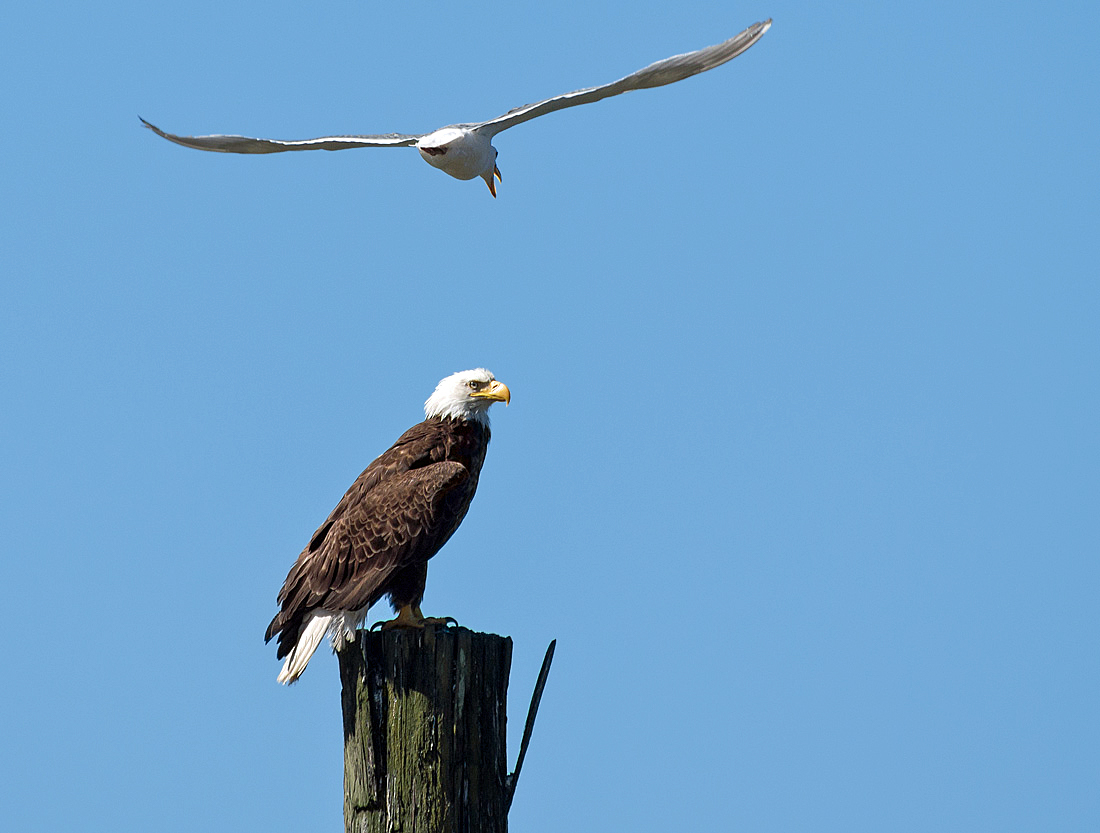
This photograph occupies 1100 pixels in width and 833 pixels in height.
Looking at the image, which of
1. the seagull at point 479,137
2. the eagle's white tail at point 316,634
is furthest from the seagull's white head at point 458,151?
the eagle's white tail at point 316,634

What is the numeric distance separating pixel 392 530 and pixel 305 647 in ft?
2.85

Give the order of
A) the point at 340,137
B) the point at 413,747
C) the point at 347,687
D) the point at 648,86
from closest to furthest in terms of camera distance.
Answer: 1. the point at 413,747
2. the point at 347,687
3. the point at 648,86
4. the point at 340,137

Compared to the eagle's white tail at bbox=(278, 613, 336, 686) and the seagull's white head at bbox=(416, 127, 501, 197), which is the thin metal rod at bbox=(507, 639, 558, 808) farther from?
the seagull's white head at bbox=(416, 127, 501, 197)

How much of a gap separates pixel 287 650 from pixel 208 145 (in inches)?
138

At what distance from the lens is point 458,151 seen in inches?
281

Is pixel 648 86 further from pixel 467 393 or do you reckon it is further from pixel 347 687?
pixel 347 687

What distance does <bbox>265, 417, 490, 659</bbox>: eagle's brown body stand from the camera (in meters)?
7.03

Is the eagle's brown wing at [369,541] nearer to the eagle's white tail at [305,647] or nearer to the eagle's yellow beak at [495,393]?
the eagle's white tail at [305,647]

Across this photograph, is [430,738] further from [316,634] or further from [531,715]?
[316,634]

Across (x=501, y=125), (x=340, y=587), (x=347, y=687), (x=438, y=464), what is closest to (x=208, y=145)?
(x=501, y=125)

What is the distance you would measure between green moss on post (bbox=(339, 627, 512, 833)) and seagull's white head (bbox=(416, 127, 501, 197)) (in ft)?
9.96

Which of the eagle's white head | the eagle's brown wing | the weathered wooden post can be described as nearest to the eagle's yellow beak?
the eagle's white head

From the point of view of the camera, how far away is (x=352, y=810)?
17.9ft

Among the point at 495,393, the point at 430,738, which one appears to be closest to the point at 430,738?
the point at 430,738
